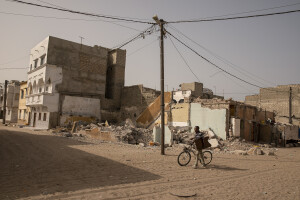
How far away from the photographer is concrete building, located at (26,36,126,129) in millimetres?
28125

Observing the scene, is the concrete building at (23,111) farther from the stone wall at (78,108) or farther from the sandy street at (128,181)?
the sandy street at (128,181)

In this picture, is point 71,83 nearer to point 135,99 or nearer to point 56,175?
point 135,99

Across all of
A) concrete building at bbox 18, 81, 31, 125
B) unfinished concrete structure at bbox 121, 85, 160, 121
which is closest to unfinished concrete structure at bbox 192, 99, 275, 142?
unfinished concrete structure at bbox 121, 85, 160, 121

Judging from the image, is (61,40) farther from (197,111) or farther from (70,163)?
(70,163)

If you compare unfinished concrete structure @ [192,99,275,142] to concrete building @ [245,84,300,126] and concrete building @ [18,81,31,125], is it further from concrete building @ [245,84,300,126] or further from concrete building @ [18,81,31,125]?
concrete building @ [18,81,31,125]

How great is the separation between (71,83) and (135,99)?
28.7 ft

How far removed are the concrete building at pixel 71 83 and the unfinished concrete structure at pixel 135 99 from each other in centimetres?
167

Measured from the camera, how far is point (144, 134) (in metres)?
21.0

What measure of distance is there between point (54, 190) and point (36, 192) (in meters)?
0.39

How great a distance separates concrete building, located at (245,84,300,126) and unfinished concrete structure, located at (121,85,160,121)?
18863mm

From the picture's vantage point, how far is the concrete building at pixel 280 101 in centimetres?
3322

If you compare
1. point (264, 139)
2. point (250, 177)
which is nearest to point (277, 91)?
point (264, 139)

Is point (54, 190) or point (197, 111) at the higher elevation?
point (197, 111)

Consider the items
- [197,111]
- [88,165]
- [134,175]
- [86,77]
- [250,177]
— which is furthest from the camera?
[86,77]
